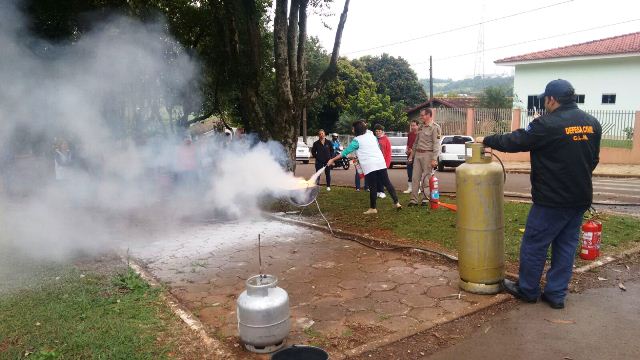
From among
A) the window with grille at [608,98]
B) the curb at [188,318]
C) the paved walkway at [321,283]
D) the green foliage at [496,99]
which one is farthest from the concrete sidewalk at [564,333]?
the green foliage at [496,99]

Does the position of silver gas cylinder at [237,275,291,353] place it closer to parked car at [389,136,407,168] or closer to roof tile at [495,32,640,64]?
parked car at [389,136,407,168]

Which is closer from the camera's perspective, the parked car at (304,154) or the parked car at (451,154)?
the parked car at (451,154)

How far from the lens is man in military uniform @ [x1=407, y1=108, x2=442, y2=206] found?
8.51 meters

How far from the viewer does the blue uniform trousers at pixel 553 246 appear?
4098mm

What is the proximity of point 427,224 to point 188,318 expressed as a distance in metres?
4.38

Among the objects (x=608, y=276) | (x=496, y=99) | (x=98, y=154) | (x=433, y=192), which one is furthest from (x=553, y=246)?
(x=496, y=99)

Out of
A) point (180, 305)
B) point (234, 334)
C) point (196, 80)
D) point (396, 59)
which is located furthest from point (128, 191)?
point (396, 59)

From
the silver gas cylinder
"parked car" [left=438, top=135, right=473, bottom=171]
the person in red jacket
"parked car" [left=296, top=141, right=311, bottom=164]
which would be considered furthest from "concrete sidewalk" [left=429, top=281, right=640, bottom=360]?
"parked car" [left=296, top=141, right=311, bottom=164]

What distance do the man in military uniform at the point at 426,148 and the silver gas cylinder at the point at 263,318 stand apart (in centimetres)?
572

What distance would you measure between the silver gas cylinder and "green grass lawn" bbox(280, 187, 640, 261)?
125 inches

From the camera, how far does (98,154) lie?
33.4ft

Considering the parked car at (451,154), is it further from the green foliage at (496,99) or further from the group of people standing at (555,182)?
the group of people standing at (555,182)

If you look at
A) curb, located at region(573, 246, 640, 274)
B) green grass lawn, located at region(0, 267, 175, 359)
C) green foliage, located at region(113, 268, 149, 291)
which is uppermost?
curb, located at region(573, 246, 640, 274)

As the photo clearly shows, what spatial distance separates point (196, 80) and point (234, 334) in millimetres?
13354
